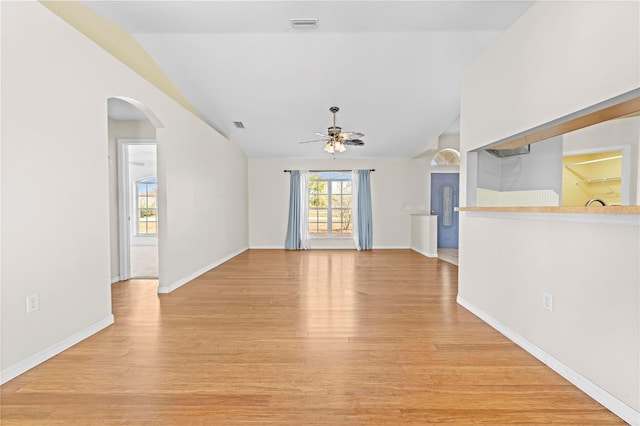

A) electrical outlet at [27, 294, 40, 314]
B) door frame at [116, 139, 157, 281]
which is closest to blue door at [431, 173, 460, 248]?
door frame at [116, 139, 157, 281]

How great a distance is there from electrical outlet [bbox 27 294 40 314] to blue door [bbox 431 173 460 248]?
7.72m

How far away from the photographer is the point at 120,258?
4.77m

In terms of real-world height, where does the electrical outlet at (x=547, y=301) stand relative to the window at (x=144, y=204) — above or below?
below

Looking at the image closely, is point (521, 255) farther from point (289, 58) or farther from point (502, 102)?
point (289, 58)

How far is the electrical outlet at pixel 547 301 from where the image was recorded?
7.01 ft

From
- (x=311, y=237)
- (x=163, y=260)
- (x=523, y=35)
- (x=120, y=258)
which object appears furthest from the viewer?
(x=311, y=237)

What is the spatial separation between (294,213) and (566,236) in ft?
20.6

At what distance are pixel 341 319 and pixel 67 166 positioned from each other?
2.69 metres

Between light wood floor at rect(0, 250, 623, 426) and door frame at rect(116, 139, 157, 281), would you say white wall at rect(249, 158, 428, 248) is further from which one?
light wood floor at rect(0, 250, 623, 426)

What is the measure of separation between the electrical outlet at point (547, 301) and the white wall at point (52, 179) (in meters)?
3.60

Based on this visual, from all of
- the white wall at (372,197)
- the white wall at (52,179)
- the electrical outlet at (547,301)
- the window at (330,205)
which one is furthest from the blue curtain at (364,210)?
the electrical outlet at (547,301)

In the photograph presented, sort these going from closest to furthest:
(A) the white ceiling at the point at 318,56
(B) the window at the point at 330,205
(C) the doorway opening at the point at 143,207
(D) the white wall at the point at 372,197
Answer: (A) the white ceiling at the point at 318,56 → (C) the doorway opening at the point at 143,207 → (D) the white wall at the point at 372,197 → (B) the window at the point at 330,205

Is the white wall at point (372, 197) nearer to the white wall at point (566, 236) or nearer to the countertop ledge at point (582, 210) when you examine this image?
the white wall at point (566, 236)

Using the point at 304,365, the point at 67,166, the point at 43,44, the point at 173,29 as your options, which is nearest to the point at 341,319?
the point at 304,365
